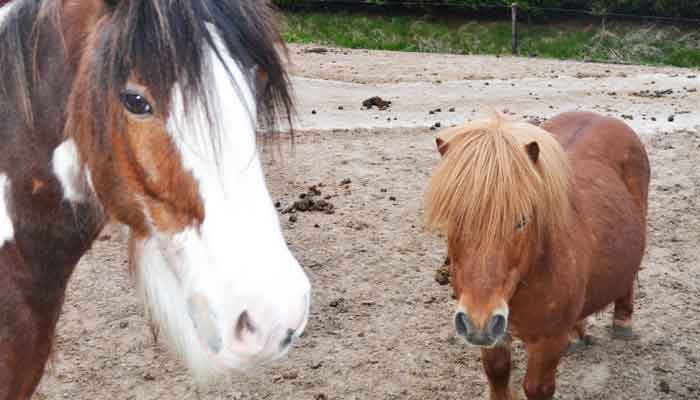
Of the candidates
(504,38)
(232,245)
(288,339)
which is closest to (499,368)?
(288,339)

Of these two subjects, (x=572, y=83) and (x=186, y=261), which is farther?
(x=572, y=83)

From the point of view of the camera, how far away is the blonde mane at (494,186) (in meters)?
2.57

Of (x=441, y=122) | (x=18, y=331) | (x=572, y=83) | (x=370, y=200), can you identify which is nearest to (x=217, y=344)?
(x=18, y=331)

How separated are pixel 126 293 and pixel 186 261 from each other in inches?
123

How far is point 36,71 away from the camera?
1.55m

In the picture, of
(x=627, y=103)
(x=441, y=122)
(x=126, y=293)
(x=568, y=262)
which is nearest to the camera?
(x=568, y=262)

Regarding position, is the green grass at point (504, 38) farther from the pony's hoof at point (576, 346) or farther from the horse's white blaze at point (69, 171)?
the horse's white blaze at point (69, 171)

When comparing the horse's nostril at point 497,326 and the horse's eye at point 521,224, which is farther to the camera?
the horse's eye at point 521,224

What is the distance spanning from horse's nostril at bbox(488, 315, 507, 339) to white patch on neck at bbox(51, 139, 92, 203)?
147cm

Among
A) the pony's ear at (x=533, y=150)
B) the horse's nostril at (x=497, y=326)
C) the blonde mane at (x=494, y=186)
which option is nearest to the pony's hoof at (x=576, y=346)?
the blonde mane at (x=494, y=186)

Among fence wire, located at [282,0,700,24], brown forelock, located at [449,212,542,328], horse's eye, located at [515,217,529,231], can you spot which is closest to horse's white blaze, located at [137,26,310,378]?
brown forelock, located at [449,212,542,328]

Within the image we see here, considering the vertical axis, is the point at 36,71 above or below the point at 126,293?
above

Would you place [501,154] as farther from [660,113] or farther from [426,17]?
[426,17]

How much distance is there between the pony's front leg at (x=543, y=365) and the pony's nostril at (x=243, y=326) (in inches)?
73.0
